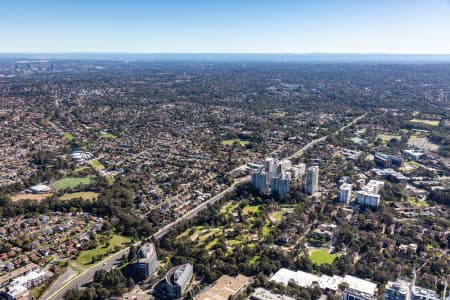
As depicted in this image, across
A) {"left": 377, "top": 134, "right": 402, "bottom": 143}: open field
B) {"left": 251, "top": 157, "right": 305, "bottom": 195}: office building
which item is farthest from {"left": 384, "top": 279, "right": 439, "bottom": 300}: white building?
{"left": 377, "top": 134, "right": 402, "bottom": 143}: open field

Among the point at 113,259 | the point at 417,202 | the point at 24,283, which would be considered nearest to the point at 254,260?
the point at 113,259

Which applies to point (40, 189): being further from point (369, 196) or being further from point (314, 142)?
point (314, 142)

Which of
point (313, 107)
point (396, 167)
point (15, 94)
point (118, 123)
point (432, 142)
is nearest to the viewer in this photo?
point (396, 167)

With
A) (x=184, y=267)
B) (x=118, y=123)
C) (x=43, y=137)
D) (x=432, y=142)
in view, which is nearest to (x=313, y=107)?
(x=432, y=142)

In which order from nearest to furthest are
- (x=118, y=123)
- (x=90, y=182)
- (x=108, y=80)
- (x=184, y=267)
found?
(x=184, y=267) → (x=90, y=182) → (x=118, y=123) → (x=108, y=80)

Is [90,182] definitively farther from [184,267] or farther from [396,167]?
[396,167]

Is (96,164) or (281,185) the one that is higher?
(281,185)

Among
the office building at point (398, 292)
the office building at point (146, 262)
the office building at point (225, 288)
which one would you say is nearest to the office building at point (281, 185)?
Result: the office building at point (225, 288)
